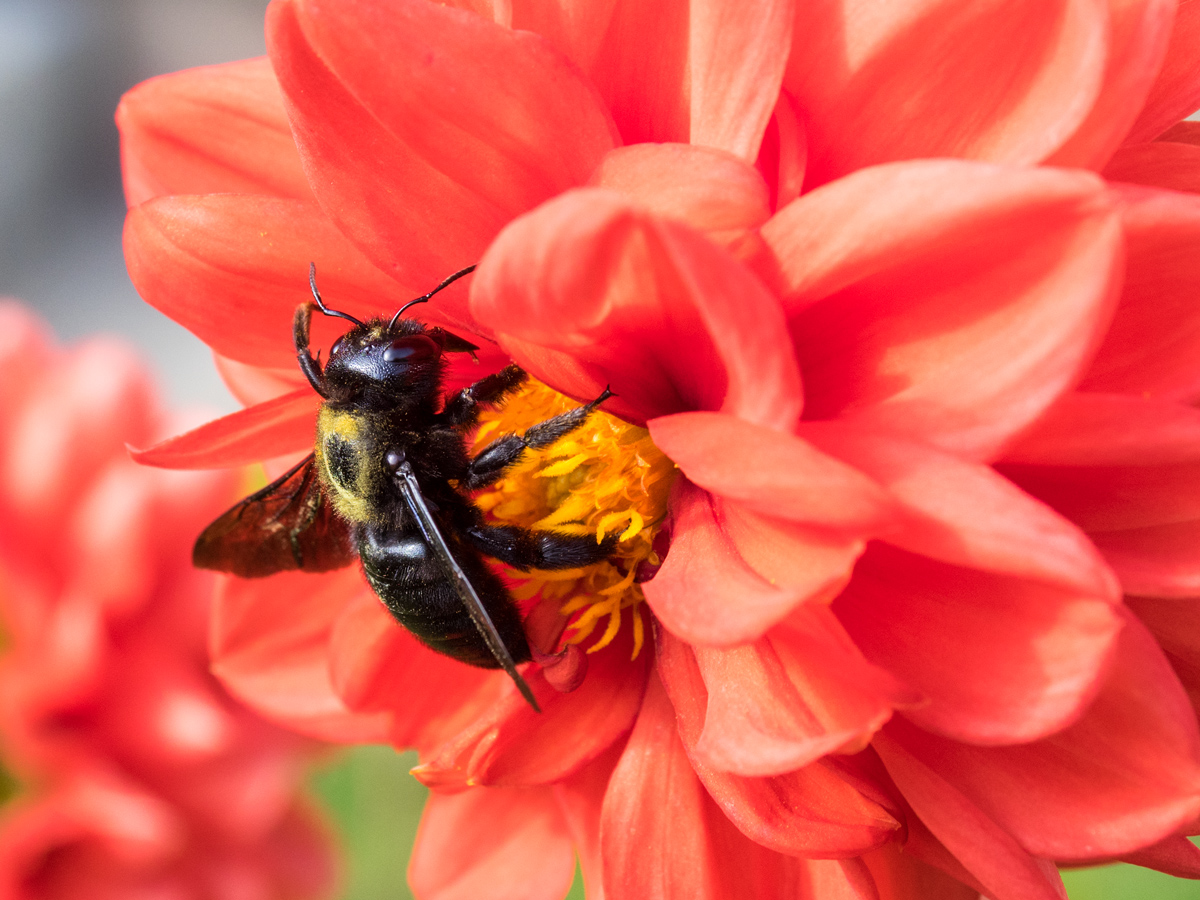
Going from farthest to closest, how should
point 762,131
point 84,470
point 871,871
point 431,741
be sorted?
point 84,470 → point 431,741 → point 871,871 → point 762,131

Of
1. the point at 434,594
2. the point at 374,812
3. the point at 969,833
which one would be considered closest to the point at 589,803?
the point at 434,594

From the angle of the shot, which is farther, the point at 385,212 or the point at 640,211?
the point at 385,212

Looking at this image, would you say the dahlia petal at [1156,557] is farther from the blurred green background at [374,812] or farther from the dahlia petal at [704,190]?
the blurred green background at [374,812]

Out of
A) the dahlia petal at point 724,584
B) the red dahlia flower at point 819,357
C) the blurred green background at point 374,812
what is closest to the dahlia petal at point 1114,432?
the red dahlia flower at point 819,357

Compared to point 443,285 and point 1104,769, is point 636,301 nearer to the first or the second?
point 443,285

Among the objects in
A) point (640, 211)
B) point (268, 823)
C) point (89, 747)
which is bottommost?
point (268, 823)

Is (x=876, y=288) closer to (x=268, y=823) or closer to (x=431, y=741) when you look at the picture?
(x=431, y=741)

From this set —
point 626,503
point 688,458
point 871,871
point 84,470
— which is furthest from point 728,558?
point 84,470
